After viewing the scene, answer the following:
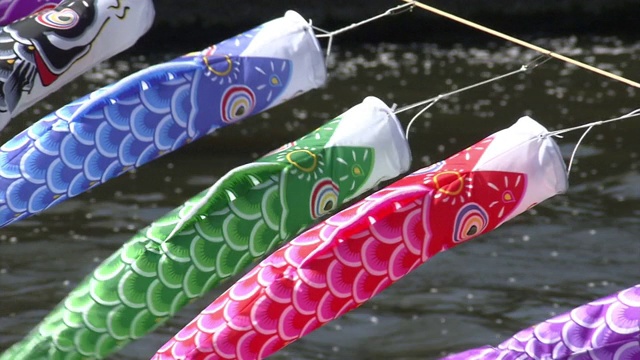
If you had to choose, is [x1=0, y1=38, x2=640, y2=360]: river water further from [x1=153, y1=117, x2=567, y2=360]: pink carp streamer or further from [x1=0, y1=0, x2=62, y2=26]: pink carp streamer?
[x1=153, y1=117, x2=567, y2=360]: pink carp streamer

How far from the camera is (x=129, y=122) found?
2004 millimetres

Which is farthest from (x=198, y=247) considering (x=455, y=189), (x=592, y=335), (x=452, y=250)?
(x=452, y=250)

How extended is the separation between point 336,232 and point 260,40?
0.42 meters

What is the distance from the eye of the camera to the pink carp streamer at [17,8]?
2178 millimetres

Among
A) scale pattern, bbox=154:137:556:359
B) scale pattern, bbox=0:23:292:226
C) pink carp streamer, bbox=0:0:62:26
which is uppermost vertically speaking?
Result: pink carp streamer, bbox=0:0:62:26

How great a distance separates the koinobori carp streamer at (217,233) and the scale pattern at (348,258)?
0.28 feet

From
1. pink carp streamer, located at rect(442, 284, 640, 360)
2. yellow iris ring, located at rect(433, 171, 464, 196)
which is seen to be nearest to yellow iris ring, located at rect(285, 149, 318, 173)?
yellow iris ring, located at rect(433, 171, 464, 196)

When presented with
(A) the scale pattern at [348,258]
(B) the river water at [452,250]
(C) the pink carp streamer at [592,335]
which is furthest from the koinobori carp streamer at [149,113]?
(B) the river water at [452,250]

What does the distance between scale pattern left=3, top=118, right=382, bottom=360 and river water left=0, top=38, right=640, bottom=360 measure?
1446 mm

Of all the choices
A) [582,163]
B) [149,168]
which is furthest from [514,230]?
[149,168]

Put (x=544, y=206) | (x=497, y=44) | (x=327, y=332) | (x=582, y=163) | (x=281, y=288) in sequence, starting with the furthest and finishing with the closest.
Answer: (x=497, y=44) < (x=582, y=163) < (x=544, y=206) < (x=327, y=332) < (x=281, y=288)

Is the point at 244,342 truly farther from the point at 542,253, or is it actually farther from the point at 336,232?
the point at 542,253

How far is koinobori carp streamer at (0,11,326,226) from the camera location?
1993 millimetres

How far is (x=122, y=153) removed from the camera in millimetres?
2018
